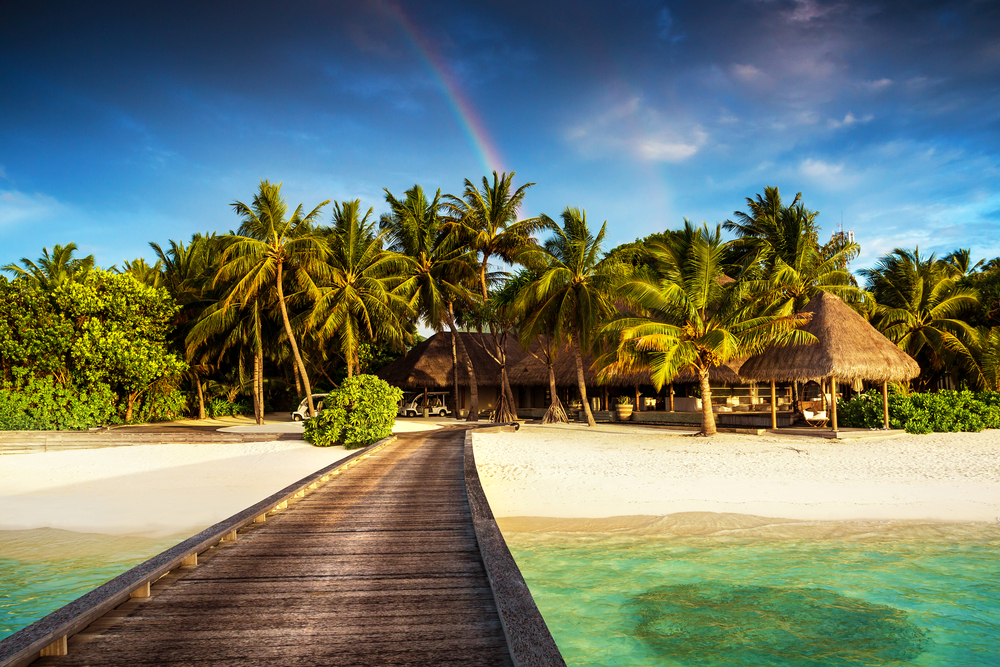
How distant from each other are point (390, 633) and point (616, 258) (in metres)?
17.1

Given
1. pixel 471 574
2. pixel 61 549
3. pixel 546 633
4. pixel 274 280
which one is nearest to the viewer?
pixel 546 633

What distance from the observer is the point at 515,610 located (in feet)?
9.78

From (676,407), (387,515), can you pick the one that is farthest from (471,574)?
(676,407)

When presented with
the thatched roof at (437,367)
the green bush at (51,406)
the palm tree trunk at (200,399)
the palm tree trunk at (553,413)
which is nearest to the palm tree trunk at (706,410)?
the palm tree trunk at (553,413)

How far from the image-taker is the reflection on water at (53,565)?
202 inches

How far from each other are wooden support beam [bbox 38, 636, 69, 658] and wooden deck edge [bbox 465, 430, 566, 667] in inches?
80.1

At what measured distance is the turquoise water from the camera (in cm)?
463

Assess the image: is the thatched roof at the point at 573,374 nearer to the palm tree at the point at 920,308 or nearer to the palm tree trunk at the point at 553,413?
the palm tree trunk at the point at 553,413

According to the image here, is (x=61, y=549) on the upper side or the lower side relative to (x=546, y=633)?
lower

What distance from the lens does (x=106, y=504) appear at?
→ 29.0 ft

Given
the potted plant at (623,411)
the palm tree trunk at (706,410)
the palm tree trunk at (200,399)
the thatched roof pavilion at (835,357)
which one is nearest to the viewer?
the thatched roof pavilion at (835,357)

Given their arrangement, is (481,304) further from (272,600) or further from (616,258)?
(272,600)

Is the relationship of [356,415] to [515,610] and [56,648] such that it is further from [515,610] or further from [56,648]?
[515,610]

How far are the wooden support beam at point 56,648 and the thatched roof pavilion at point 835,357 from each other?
54.6 ft
